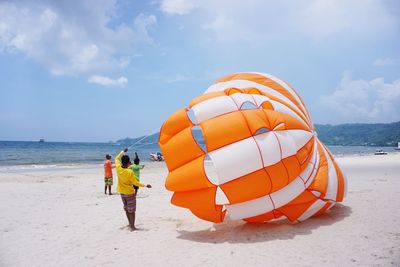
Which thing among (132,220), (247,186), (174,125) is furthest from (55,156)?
(247,186)

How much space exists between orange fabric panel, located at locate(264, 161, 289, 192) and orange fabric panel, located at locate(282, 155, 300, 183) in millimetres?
75

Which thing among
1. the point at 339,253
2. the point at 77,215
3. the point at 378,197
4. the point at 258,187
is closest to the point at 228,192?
the point at 258,187

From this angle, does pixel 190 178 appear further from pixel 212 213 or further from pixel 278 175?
pixel 278 175

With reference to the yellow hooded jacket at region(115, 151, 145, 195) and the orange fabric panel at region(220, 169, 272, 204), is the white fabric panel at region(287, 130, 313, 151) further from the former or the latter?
the yellow hooded jacket at region(115, 151, 145, 195)

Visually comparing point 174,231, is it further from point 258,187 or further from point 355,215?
point 355,215

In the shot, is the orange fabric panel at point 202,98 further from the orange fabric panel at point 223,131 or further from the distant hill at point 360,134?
the distant hill at point 360,134

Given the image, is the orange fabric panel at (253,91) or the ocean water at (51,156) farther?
the ocean water at (51,156)

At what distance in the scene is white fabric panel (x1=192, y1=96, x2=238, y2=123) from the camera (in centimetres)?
616

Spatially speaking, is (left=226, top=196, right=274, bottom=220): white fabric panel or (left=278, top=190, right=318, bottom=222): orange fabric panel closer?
(left=226, top=196, right=274, bottom=220): white fabric panel

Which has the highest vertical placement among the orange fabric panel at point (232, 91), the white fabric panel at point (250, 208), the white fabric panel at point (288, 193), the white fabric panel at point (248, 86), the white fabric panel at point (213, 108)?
the white fabric panel at point (248, 86)

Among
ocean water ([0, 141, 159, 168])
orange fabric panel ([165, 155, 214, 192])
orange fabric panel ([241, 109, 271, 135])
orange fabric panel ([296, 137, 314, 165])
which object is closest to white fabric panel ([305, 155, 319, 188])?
orange fabric panel ([296, 137, 314, 165])

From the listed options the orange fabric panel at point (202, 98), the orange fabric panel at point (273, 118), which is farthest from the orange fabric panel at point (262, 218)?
the orange fabric panel at point (202, 98)

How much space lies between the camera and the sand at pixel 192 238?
16.9 feet

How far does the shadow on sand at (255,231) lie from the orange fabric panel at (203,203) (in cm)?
A: 41
